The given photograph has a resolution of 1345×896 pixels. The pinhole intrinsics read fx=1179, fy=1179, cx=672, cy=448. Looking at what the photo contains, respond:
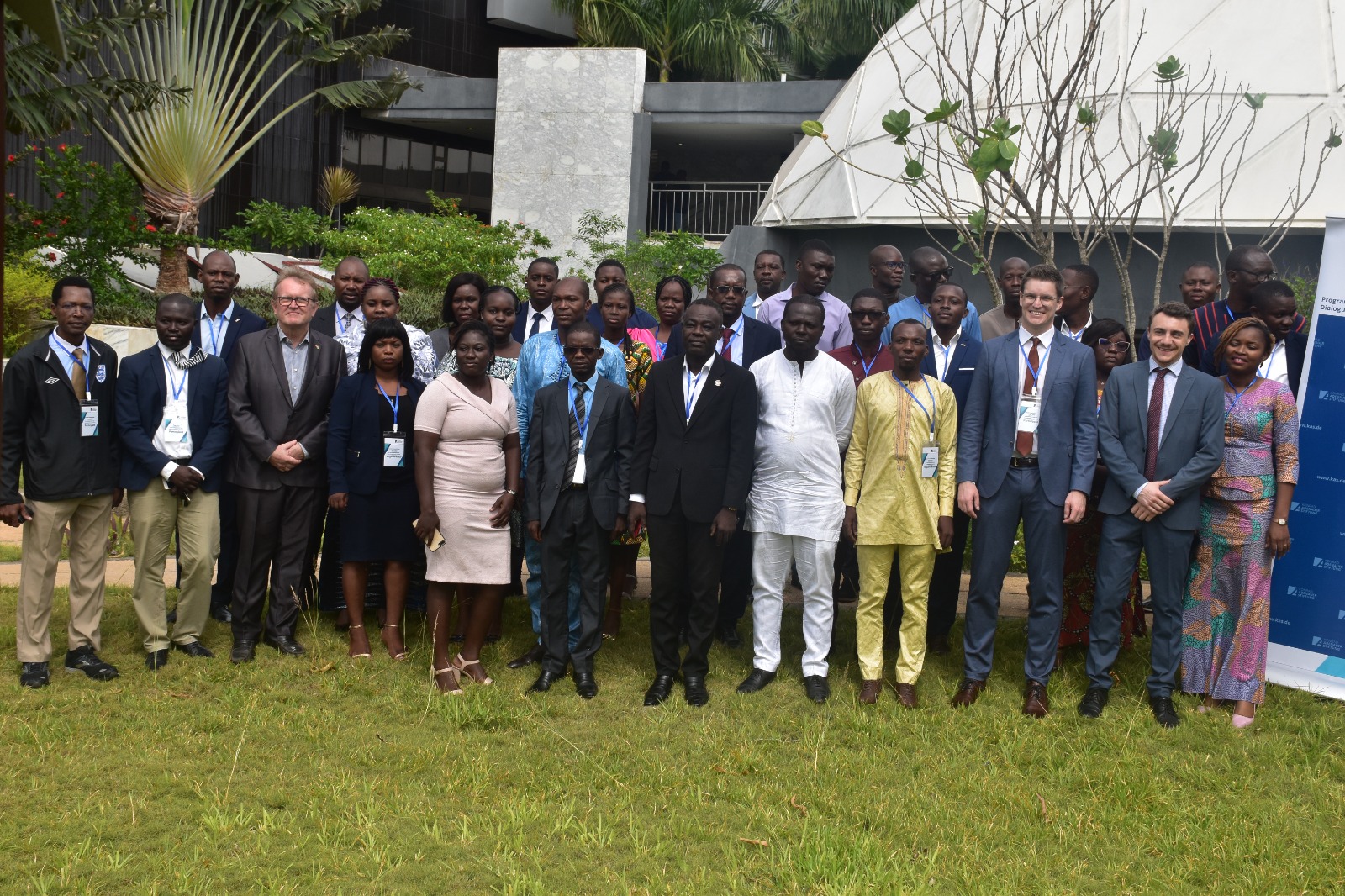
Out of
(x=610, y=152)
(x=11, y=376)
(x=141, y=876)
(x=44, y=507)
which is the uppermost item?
Answer: (x=610, y=152)

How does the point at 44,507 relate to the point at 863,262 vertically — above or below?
below

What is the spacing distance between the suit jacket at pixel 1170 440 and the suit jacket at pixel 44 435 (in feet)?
16.5

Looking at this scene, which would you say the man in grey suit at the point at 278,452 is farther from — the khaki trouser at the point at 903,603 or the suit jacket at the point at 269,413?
the khaki trouser at the point at 903,603

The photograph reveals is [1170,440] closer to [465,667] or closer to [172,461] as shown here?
[465,667]

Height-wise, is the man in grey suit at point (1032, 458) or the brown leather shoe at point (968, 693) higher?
the man in grey suit at point (1032, 458)

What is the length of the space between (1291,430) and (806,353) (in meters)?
2.36

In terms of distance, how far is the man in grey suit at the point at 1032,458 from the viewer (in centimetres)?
575

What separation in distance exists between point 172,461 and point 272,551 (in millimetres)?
739

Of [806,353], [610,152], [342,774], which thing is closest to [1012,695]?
[806,353]

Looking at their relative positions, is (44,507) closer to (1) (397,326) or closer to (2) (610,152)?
(1) (397,326)

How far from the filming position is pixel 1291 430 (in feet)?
18.7

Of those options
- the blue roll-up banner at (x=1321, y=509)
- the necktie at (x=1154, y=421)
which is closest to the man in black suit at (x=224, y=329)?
the necktie at (x=1154, y=421)

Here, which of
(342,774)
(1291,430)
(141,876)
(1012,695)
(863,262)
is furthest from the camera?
(863,262)

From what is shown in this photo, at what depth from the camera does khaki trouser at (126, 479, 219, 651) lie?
6.18 m
